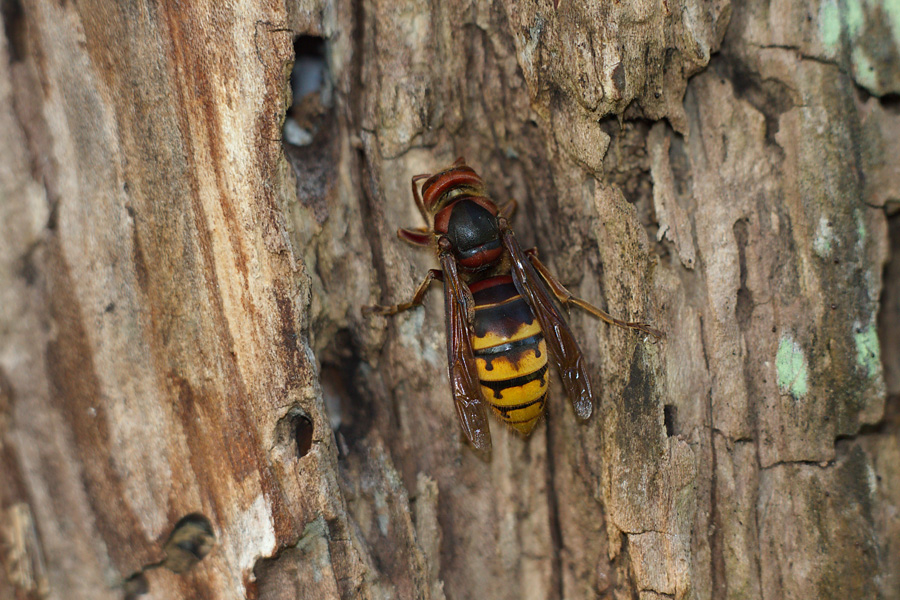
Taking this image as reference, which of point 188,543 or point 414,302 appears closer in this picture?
point 188,543

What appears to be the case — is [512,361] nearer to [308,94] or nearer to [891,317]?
[308,94]

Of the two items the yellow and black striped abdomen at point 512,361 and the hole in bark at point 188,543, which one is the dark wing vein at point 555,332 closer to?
the yellow and black striped abdomen at point 512,361

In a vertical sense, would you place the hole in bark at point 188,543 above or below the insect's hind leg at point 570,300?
below

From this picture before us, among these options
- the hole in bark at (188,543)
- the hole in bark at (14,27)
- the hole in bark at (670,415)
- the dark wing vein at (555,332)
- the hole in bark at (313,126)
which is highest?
the hole in bark at (14,27)

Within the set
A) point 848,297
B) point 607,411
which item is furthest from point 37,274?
point 848,297

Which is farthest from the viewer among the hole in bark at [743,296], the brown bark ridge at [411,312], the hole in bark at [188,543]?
the hole in bark at [743,296]

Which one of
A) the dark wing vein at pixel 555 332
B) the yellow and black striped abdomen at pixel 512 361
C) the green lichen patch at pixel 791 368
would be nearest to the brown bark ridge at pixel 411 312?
the green lichen patch at pixel 791 368

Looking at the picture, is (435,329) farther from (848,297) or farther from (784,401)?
(848,297)

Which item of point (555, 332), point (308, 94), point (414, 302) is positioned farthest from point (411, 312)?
point (308, 94)
